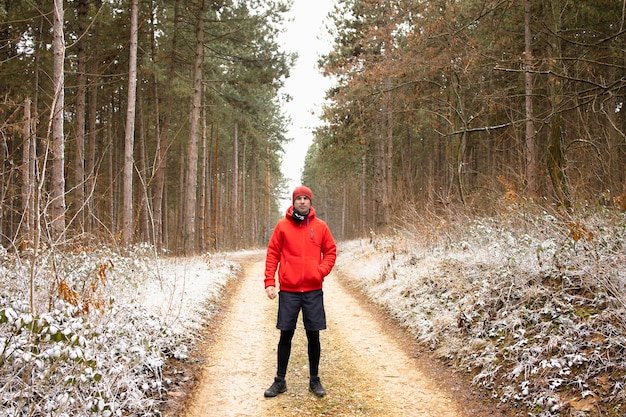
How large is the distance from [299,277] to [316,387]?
118cm

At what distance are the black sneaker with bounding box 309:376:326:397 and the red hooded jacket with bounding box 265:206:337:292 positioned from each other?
971 mm

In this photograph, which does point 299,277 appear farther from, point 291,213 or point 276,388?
point 276,388

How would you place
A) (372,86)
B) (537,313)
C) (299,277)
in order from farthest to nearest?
(372,86), (537,313), (299,277)

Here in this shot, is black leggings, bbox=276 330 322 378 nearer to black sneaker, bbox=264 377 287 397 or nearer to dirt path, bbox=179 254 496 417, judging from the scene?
black sneaker, bbox=264 377 287 397

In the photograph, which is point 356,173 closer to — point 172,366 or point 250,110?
point 250,110

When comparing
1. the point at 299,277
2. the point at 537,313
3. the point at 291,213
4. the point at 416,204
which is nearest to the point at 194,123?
the point at 416,204

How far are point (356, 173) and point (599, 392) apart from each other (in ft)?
96.2

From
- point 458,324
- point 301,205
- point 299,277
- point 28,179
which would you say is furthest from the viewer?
point 458,324

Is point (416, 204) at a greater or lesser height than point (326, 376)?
greater

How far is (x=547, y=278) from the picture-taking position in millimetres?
5617

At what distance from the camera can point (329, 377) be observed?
5.16m

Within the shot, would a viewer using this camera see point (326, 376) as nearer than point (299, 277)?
No

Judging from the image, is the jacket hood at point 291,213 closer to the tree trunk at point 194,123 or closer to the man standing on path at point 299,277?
the man standing on path at point 299,277

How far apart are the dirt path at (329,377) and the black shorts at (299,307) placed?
751mm
